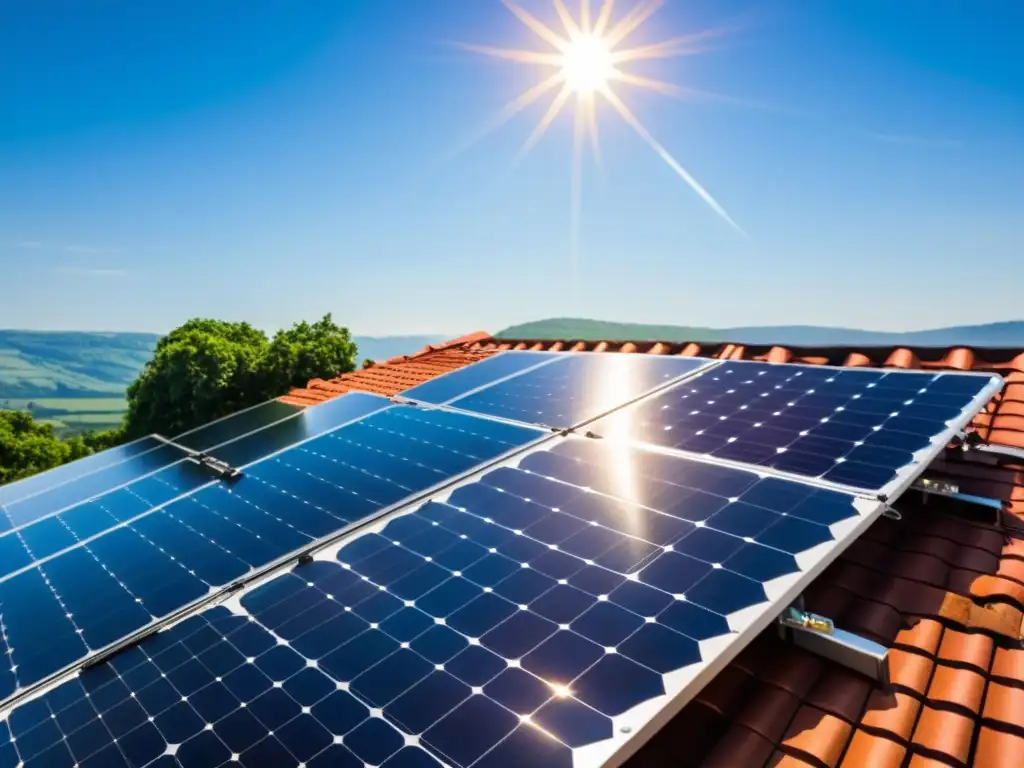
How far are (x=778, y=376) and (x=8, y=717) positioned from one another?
806 centimetres

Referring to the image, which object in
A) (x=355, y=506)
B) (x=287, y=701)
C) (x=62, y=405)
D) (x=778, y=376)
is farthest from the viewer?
(x=62, y=405)

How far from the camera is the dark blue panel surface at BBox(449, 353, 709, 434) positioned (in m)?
7.57

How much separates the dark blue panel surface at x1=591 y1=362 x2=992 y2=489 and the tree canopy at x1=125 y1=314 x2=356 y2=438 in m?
28.3

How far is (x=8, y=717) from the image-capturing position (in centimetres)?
388

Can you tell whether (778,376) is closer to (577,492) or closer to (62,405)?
(577,492)

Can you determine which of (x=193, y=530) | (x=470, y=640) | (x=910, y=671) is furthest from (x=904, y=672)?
(x=193, y=530)

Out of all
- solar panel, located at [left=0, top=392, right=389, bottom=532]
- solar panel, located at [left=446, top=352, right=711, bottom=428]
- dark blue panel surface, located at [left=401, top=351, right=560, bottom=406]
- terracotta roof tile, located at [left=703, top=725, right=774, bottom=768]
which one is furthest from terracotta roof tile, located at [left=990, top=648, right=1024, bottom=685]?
solar panel, located at [left=0, top=392, right=389, bottom=532]

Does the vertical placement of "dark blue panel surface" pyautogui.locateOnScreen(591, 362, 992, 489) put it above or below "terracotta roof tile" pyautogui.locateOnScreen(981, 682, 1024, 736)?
above

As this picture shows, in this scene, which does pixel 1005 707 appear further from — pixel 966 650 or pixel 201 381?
pixel 201 381

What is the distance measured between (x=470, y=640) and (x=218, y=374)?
110ft

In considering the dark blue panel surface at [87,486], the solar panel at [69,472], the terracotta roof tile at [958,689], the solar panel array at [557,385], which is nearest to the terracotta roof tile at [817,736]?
the terracotta roof tile at [958,689]

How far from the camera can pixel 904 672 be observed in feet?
12.8

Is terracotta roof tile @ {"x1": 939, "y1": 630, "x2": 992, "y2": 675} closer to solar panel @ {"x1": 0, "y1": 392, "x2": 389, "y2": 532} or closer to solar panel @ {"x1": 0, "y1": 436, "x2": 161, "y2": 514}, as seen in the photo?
solar panel @ {"x1": 0, "y1": 392, "x2": 389, "y2": 532}

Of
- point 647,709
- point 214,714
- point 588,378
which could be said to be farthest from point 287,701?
point 588,378
